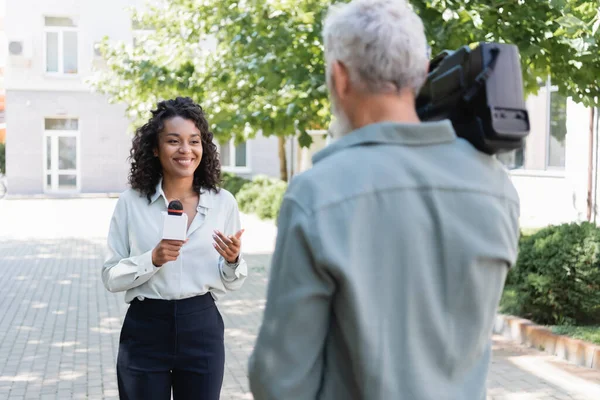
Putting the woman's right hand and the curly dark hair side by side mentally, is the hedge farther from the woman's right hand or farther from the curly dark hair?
the woman's right hand

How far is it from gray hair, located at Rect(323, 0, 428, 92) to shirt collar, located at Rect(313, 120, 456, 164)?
0.08m

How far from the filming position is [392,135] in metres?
1.67

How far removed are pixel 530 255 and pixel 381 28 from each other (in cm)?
664

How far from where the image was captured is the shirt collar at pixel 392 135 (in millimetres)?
1660

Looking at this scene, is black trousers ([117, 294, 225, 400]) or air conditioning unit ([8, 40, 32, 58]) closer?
black trousers ([117, 294, 225, 400])

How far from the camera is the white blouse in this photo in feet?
10.4

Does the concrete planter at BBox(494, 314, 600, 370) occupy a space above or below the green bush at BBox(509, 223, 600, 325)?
below

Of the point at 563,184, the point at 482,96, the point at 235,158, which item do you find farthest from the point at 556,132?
the point at 235,158

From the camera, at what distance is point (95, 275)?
1248 cm

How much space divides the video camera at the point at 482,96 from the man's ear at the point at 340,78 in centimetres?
20

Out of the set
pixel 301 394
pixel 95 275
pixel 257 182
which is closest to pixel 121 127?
pixel 257 182

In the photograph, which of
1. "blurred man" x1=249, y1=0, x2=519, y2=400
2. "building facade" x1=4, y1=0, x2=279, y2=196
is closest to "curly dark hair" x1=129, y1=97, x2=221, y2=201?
"blurred man" x1=249, y1=0, x2=519, y2=400

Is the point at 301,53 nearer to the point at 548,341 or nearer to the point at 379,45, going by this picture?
the point at 548,341

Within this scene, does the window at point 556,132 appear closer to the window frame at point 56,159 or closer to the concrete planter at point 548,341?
the concrete planter at point 548,341
